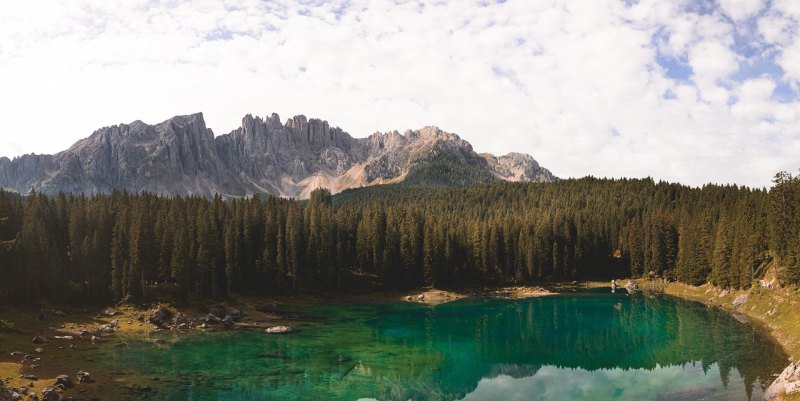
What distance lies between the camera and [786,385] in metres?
43.2

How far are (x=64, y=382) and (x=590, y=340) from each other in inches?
2533

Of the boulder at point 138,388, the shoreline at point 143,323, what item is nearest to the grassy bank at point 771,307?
the shoreline at point 143,323

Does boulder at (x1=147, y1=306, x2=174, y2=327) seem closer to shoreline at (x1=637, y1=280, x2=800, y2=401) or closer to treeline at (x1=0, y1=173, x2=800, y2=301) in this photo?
treeline at (x1=0, y1=173, x2=800, y2=301)

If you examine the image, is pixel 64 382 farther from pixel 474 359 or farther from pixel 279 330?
pixel 474 359

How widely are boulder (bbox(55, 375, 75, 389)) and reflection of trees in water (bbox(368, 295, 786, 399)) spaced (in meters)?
33.6

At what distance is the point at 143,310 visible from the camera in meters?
83.3

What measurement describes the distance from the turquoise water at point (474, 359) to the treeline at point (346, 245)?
64.4 feet

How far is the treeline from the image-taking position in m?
86.5

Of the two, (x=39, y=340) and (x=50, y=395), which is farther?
(x=39, y=340)

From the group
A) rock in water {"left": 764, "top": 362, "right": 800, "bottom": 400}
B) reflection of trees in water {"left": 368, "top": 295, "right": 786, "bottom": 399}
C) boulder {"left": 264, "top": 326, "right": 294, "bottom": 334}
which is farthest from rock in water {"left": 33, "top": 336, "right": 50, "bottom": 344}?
rock in water {"left": 764, "top": 362, "right": 800, "bottom": 400}

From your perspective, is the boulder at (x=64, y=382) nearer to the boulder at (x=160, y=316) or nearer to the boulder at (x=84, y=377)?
the boulder at (x=84, y=377)

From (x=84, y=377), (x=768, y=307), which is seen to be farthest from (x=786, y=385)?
(x=84, y=377)

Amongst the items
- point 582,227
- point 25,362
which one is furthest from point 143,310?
point 582,227

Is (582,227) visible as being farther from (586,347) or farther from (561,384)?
(561,384)
